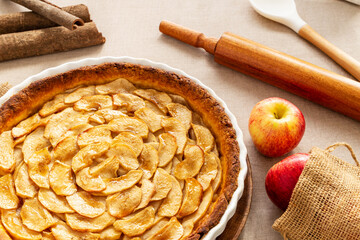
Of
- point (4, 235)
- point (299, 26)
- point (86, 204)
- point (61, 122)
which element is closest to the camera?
point (4, 235)

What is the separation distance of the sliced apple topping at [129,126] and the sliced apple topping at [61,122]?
0.51 ft

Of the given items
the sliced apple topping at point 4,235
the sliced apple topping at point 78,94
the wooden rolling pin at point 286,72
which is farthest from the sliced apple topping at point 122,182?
the wooden rolling pin at point 286,72

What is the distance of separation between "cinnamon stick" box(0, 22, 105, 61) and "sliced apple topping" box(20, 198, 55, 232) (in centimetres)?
118

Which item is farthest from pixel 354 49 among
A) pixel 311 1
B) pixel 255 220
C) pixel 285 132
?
pixel 255 220

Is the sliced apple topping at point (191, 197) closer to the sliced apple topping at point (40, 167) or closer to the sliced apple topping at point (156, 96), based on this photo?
the sliced apple topping at point (156, 96)

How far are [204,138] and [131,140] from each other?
1.26 feet

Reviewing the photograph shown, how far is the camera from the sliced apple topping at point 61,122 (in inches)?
78.3

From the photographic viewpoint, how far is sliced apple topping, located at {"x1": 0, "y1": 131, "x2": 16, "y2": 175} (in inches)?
73.7

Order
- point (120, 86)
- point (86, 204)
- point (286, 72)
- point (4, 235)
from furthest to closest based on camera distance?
point (286, 72)
point (120, 86)
point (86, 204)
point (4, 235)

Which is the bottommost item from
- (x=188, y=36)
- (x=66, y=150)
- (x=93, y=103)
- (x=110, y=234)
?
(x=110, y=234)

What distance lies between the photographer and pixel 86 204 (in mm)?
1793

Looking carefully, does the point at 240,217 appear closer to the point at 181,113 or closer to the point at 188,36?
the point at 181,113

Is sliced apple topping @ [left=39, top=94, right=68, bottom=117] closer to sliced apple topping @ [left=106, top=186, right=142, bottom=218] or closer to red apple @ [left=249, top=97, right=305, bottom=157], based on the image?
sliced apple topping @ [left=106, top=186, right=142, bottom=218]

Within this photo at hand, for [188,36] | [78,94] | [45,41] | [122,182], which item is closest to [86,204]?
[122,182]
